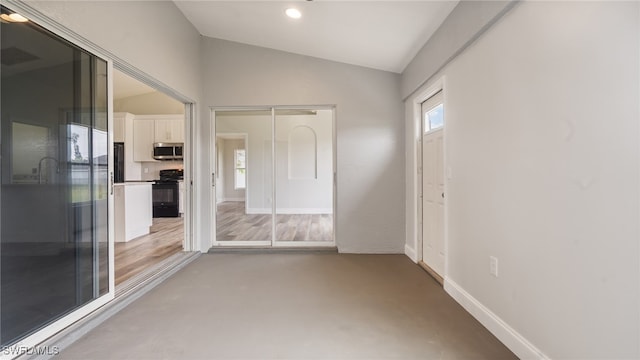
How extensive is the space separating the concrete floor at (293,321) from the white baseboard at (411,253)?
1.13 ft

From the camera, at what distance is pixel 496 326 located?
6.11 ft

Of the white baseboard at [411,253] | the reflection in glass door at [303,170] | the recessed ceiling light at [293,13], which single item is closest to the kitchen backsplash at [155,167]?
the reflection in glass door at [303,170]

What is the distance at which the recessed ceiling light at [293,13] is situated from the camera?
2.80 metres

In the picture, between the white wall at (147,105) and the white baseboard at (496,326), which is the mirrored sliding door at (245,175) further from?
the white baseboard at (496,326)

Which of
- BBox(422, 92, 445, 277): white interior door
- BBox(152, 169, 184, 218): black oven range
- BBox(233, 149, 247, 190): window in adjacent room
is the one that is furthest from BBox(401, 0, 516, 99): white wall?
BBox(152, 169, 184, 218): black oven range

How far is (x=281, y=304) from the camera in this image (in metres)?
2.30

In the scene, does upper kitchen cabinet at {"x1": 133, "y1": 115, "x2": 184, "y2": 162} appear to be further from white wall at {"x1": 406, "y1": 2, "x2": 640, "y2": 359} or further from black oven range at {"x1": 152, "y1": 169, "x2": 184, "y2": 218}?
white wall at {"x1": 406, "y1": 2, "x2": 640, "y2": 359}

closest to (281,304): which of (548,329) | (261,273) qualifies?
(261,273)

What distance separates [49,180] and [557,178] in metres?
3.01

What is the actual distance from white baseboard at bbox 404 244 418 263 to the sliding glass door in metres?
3.12

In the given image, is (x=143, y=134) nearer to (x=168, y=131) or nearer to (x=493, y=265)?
(x=168, y=131)

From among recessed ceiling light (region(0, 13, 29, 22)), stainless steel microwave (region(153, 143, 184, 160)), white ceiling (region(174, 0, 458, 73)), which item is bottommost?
stainless steel microwave (region(153, 143, 184, 160))

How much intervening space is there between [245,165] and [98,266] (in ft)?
13.8

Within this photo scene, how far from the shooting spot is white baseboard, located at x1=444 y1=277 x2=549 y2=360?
159cm
